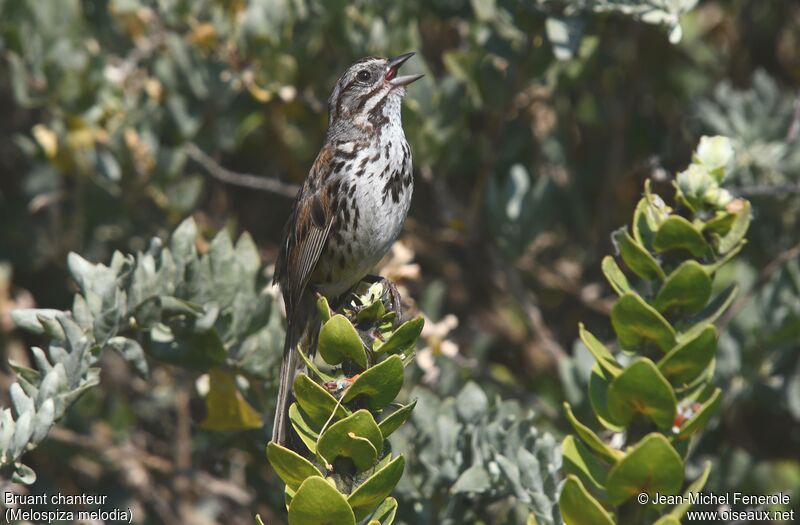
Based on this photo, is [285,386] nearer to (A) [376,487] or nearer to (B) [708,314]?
(A) [376,487]

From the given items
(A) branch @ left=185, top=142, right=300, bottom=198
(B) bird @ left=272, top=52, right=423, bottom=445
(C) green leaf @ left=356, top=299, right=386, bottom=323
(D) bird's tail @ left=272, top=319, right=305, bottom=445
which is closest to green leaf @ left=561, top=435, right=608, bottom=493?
(C) green leaf @ left=356, top=299, right=386, bottom=323

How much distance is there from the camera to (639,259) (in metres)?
2.32

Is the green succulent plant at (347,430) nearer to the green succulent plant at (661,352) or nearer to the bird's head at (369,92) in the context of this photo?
the green succulent plant at (661,352)

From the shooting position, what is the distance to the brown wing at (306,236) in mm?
4117

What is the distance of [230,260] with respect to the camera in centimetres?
338

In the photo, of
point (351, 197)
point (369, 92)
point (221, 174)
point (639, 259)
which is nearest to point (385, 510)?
point (639, 259)

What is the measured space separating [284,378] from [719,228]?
5.17ft

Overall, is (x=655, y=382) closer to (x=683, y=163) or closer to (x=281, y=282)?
(x=281, y=282)

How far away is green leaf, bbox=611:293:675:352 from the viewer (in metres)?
2.22

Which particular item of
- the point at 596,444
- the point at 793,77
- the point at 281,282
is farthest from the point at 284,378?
the point at 793,77

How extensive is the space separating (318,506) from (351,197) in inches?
79.6

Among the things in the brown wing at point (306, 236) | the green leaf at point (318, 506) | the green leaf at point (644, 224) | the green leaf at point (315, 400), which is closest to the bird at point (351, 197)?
the brown wing at point (306, 236)

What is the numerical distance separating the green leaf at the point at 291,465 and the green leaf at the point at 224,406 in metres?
1.08

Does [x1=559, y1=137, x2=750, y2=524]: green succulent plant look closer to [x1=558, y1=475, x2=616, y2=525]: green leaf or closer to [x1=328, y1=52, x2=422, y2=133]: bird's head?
[x1=558, y1=475, x2=616, y2=525]: green leaf
